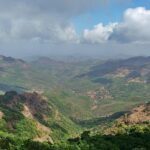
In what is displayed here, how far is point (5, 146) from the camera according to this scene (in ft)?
625

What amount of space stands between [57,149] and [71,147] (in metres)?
7.49

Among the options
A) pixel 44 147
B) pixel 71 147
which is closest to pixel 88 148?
pixel 71 147

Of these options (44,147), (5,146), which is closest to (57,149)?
(44,147)

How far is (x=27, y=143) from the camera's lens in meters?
194

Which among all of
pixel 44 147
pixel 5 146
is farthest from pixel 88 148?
pixel 5 146

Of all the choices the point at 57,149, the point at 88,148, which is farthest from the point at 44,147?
the point at 88,148

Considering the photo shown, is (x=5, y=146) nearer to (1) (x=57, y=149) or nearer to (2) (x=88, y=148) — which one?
(1) (x=57, y=149)

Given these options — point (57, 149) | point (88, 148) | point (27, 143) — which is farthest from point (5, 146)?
point (88, 148)

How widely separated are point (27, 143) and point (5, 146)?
10349mm

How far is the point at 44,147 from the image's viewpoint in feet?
618

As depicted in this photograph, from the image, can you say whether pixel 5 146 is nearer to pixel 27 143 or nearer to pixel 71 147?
pixel 27 143

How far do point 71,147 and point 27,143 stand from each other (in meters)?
20.6

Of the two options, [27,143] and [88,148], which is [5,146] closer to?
[27,143]

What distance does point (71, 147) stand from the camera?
19638 cm
